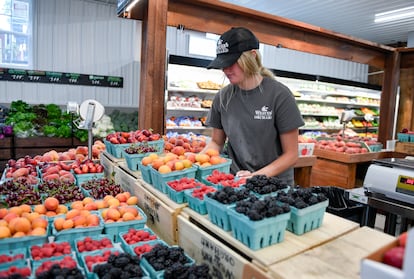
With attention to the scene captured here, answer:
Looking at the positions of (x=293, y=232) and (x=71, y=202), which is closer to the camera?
(x=293, y=232)

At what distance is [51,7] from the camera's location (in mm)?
6633

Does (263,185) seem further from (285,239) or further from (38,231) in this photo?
(38,231)

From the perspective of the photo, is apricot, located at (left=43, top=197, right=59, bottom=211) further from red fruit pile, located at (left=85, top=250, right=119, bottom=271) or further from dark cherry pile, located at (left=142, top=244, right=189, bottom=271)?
dark cherry pile, located at (left=142, top=244, right=189, bottom=271)

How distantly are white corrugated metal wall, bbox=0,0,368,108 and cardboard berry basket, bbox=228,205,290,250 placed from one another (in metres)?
5.86

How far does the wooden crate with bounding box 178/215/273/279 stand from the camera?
1148mm

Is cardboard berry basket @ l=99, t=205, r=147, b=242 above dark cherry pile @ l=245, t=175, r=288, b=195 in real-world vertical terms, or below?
below

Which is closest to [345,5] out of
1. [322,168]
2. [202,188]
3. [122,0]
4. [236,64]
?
[322,168]

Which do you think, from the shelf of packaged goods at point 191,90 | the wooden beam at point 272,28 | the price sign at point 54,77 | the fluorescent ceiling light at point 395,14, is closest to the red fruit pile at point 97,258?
the wooden beam at point 272,28

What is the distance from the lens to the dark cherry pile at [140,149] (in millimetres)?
2287

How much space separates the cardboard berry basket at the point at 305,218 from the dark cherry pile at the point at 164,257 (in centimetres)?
47

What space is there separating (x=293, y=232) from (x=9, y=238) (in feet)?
4.10

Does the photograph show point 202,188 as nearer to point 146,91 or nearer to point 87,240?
point 87,240

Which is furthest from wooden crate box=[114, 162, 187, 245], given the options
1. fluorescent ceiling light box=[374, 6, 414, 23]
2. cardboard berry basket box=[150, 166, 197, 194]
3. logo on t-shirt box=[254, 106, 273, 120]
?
fluorescent ceiling light box=[374, 6, 414, 23]

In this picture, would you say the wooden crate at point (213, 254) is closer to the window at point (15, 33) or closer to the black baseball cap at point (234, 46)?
the black baseball cap at point (234, 46)
